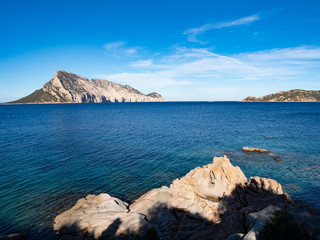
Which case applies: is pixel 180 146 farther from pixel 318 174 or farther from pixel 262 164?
pixel 318 174

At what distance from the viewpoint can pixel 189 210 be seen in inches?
734

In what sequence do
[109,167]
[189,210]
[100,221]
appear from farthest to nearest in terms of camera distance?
[109,167], [189,210], [100,221]

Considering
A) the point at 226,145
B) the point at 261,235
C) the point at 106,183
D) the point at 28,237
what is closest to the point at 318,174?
the point at 226,145

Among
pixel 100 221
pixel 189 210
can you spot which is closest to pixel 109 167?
pixel 100 221

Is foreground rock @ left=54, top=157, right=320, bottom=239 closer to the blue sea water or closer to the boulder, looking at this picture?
the boulder

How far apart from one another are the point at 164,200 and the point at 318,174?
26.7 meters

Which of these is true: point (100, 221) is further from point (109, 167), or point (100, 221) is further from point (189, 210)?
point (109, 167)

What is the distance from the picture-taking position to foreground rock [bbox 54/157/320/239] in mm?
15828

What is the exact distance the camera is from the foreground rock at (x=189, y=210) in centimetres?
Answer: 1583

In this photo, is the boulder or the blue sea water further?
the blue sea water

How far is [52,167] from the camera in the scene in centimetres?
3309

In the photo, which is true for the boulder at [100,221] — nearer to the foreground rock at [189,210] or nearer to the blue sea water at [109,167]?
the foreground rock at [189,210]

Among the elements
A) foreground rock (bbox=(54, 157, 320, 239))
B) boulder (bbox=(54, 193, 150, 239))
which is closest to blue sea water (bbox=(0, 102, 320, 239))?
boulder (bbox=(54, 193, 150, 239))

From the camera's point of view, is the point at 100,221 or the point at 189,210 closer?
the point at 100,221
